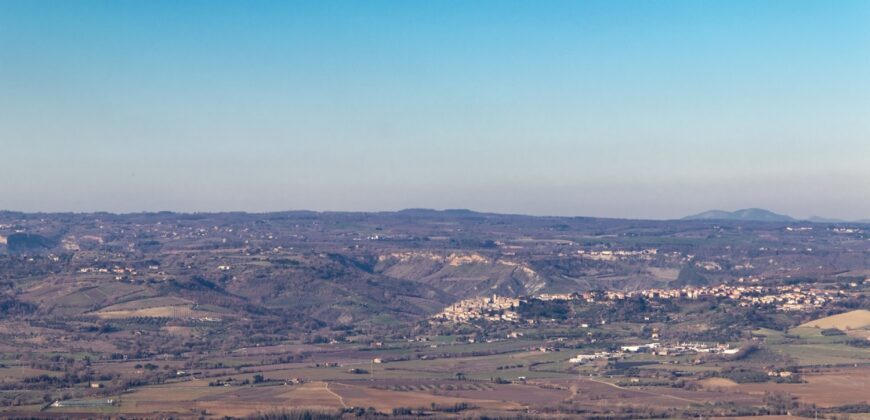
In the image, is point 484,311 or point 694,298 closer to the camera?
point 694,298

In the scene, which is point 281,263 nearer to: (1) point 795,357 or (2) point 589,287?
(2) point 589,287

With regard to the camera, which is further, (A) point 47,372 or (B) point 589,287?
(B) point 589,287

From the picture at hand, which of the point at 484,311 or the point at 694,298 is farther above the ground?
the point at 694,298

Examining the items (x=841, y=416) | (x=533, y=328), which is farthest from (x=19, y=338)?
(x=841, y=416)

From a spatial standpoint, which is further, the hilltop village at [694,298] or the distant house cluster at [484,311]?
the distant house cluster at [484,311]

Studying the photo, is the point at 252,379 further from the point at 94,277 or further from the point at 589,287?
the point at 589,287

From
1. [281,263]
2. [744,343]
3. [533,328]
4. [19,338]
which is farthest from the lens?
[281,263]

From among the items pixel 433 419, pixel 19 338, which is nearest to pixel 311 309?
pixel 19 338

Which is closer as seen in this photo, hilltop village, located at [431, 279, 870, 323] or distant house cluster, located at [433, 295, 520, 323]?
hilltop village, located at [431, 279, 870, 323]

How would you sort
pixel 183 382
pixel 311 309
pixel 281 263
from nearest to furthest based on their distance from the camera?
pixel 183 382
pixel 311 309
pixel 281 263
